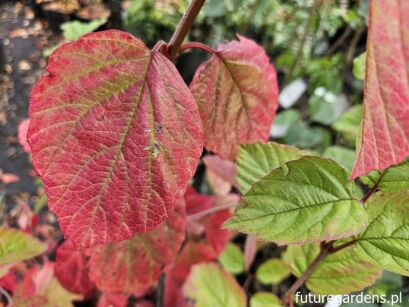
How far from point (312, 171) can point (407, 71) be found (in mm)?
195

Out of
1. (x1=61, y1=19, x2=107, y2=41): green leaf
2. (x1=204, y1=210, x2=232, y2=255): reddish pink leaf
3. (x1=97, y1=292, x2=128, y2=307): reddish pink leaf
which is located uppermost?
(x1=61, y1=19, x2=107, y2=41): green leaf

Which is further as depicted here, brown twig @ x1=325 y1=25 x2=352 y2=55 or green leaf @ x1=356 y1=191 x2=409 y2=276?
brown twig @ x1=325 y1=25 x2=352 y2=55

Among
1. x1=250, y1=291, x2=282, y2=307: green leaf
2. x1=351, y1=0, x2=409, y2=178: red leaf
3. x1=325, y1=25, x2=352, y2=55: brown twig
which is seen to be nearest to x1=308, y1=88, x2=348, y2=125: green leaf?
x1=325, y1=25, x2=352, y2=55: brown twig

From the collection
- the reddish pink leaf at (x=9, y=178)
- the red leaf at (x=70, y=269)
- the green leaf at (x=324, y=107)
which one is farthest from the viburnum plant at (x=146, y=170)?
the reddish pink leaf at (x=9, y=178)

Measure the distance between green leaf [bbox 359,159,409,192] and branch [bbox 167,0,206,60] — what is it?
0.81ft

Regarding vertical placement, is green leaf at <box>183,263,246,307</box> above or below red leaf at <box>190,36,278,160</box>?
below

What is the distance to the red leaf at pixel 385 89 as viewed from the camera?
0.27 m

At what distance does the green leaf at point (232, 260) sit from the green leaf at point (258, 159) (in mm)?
671

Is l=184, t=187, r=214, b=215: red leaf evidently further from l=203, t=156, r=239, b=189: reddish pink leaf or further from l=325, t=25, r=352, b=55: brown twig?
l=325, t=25, r=352, b=55: brown twig

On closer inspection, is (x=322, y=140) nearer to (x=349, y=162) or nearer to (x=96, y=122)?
(x=349, y=162)

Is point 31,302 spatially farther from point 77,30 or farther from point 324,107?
point 324,107

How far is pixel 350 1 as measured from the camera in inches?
72.4

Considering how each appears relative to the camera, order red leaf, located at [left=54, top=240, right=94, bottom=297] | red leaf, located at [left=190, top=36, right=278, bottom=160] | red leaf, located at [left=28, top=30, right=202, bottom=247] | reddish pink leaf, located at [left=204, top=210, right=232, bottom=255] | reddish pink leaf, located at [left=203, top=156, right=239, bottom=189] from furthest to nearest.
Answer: reddish pink leaf, located at [left=203, top=156, right=239, bottom=189] → reddish pink leaf, located at [left=204, top=210, right=232, bottom=255] → red leaf, located at [left=54, top=240, right=94, bottom=297] → red leaf, located at [left=190, top=36, right=278, bottom=160] → red leaf, located at [left=28, top=30, right=202, bottom=247]

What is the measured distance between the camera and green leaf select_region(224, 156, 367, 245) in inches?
17.4
